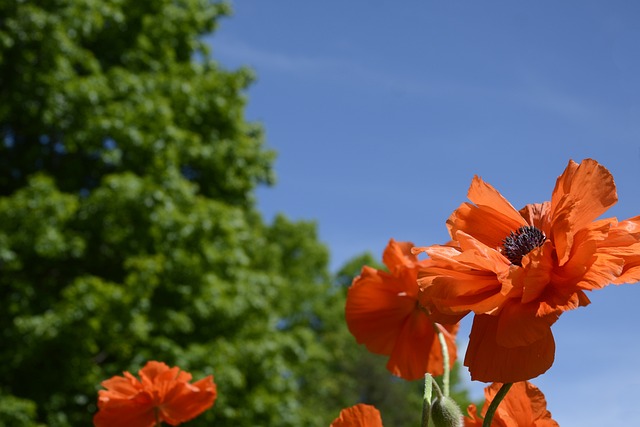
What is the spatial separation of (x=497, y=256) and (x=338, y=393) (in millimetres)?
23004

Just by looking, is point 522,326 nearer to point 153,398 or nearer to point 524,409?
point 524,409

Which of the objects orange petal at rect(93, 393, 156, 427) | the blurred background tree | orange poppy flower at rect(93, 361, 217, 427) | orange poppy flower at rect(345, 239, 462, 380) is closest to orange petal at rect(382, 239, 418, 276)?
orange poppy flower at rect(345, 239, 462, 380)

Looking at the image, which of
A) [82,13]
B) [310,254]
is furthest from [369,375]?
[82,13]

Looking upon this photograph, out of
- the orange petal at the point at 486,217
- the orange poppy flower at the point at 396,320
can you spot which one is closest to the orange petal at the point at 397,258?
the orange poppy flower at the point at 396,320

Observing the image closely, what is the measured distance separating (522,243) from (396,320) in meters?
0.35

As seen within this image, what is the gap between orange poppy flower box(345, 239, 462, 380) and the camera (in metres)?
1.17

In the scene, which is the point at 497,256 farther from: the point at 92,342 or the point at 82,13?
the point at 82,13

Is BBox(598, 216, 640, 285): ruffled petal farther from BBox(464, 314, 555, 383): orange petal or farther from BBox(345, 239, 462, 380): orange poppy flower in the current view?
BBox(345, 239, 462, 380): orange poppy flower

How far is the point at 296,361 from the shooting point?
12.7m

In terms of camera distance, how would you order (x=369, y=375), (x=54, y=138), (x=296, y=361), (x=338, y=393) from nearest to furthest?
1. (x=54, y=138)
2. (x=296, y=361)
3. (x=338, y=393)
4. (x=369, y=375)

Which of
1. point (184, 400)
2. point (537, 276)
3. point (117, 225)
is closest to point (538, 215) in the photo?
point (537, 276)

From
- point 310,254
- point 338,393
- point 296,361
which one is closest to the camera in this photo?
point 296,361

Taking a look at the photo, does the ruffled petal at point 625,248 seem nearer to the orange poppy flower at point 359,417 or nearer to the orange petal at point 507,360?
the orange petal at point 507,360

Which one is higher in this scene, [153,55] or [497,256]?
[153,55]
